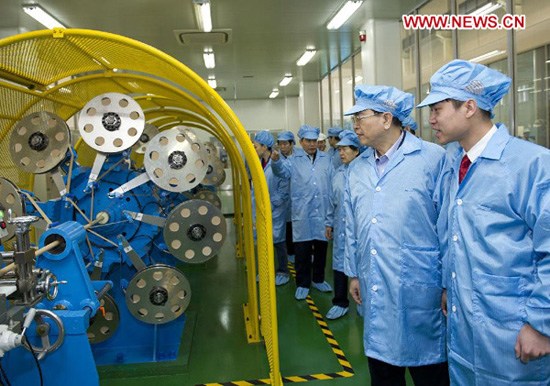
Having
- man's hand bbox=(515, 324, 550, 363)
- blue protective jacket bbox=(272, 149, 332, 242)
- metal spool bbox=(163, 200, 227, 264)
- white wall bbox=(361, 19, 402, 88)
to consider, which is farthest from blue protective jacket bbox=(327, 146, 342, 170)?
man's hand bbox=(515, 324, 550, 363)

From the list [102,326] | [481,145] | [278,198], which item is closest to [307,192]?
[278,198]

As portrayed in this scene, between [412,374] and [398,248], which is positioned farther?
[412,374]

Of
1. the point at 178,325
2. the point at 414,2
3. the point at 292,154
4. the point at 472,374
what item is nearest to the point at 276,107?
the point at 414,2

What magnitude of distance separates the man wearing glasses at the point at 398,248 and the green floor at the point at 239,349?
1.30 m

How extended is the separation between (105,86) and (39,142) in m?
1.03

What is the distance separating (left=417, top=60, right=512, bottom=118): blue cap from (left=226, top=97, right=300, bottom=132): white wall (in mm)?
15226

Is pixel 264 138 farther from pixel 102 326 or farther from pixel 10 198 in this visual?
pixel 10 198

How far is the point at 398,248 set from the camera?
2225 mm

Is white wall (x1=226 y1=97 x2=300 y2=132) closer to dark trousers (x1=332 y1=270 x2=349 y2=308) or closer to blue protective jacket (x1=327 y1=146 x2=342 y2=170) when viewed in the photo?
blue protective jacket (x1=327 y1=146 x2=342 y2=170)

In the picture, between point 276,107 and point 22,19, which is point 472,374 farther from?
point 276,107

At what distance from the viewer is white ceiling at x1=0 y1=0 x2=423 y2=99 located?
6.19m

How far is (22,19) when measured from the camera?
656cm

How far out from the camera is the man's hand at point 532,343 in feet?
5.42

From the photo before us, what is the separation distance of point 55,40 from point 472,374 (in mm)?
2996
